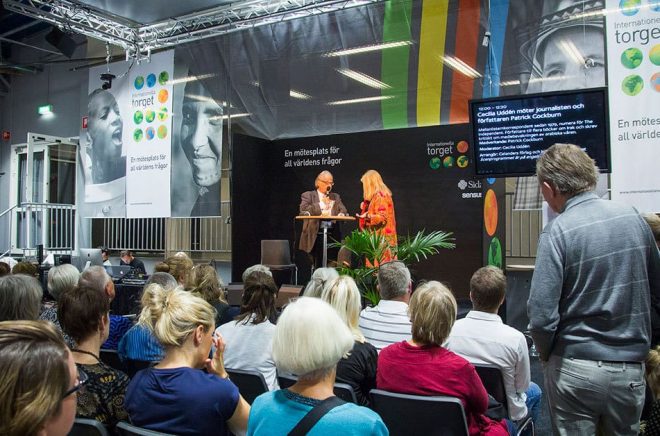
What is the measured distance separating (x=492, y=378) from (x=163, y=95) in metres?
7.80

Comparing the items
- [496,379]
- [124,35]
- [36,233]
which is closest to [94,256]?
[36,233]

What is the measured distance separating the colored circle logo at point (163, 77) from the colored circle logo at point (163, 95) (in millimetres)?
116

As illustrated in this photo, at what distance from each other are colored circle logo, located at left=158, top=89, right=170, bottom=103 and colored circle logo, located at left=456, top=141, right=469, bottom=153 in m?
4.60

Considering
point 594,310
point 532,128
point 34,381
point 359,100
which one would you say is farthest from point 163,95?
point 34,381

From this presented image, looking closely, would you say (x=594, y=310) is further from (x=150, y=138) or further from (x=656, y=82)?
(x=150, y=138)

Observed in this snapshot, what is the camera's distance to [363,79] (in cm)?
753

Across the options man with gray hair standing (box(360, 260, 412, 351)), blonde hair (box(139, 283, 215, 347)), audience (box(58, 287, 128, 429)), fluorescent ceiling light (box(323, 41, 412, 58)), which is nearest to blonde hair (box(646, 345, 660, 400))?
man with gray hair standing (box(360, 260, 412, 351))

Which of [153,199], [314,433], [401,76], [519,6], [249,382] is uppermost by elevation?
[519,6]

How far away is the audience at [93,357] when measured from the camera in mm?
1813

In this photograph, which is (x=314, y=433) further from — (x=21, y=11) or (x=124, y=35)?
(x=124, y=35)

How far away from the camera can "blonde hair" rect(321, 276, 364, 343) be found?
2563mm

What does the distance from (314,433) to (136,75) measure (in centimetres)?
905

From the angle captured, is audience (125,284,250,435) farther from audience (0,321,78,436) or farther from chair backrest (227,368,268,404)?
audience (0,321,78,436)

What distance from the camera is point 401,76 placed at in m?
7.15
